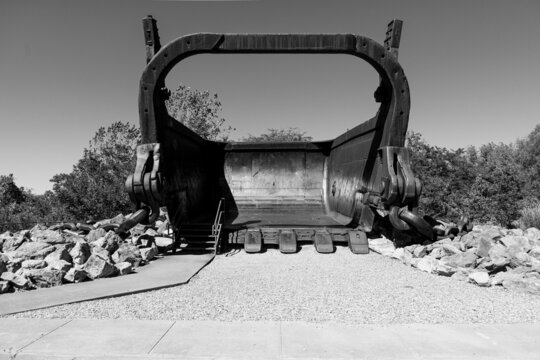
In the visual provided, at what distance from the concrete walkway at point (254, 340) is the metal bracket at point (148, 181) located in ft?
11.5

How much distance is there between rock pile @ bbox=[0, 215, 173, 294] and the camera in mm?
4938

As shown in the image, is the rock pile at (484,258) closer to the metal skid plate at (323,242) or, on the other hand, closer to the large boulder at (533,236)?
the large boulder at (533,236)

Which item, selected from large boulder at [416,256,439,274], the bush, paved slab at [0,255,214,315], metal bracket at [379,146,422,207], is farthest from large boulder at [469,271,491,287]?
the bush

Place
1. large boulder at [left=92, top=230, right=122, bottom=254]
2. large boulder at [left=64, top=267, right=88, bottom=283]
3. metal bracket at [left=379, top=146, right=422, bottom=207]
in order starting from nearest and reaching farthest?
large boulder at [left=64, top=267, right=88, bottom=283]
large boulder at [left=92, top=230, right=122, bottom=254]
metal bracket at [left=379, top=146, right=422, bottom=207]

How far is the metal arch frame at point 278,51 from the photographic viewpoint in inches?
280

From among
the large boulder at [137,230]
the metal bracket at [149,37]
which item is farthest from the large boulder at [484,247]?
the metal bracket at [149,37]

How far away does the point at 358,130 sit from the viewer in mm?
9266

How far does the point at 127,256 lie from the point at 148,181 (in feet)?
5.03

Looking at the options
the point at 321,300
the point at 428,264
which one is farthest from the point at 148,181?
the point at 428,264

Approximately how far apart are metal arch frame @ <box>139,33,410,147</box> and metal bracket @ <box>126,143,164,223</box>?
36 cm

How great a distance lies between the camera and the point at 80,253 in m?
5.66

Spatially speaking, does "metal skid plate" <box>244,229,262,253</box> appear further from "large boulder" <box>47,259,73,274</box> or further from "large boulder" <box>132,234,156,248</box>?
"large boulder" <box>47,259,73,274</box>

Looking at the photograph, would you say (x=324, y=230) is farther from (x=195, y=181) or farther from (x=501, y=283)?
(x=195, y=181)

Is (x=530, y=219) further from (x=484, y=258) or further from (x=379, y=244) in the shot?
(x=484, y=258)
